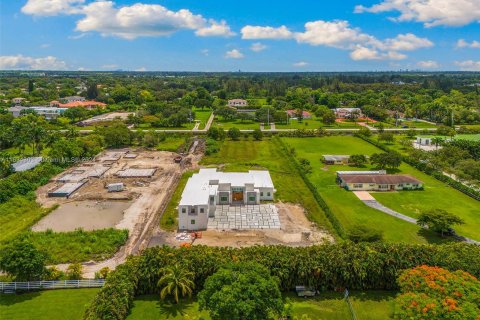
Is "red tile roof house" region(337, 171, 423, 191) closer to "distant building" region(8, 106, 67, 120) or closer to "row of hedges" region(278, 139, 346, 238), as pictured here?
"row of hedges" region(278, 139, 346, 238)

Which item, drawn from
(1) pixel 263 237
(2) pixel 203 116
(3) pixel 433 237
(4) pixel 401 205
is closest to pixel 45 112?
(2) pixel 203 116

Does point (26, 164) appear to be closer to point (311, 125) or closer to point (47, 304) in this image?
point (47, 304)

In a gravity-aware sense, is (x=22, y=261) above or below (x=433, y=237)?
above

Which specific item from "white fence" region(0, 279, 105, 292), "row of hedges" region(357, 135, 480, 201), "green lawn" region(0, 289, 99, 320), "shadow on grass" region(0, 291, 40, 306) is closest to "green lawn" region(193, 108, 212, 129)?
"row of hedges" region(357, 135, 480, 201)

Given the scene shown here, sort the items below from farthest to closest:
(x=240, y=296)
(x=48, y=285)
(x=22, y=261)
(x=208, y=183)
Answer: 1. (x=208, y=183)
2. (x=48, y=285)
3. (x=22, y=261)
4. (x=240, y=296)

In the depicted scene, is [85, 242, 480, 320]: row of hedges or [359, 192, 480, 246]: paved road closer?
[85, 242, 480, 320]: row of hedges

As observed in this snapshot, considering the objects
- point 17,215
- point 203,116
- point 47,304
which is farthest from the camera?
point 203,116

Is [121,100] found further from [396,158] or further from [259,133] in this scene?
[396,158]
